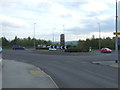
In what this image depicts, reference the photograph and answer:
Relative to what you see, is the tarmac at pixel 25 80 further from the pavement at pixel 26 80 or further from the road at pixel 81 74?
the road at pixel 81 74

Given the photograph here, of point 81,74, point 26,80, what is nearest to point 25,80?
point 26,80

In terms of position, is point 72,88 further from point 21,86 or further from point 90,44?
point 90,44

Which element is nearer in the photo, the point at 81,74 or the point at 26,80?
the point at 26,80

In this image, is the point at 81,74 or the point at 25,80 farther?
the point at 81,74

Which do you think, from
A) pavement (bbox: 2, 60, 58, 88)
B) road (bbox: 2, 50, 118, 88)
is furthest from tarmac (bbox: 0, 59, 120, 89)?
road (bbox: 2, 50, 118, 88)

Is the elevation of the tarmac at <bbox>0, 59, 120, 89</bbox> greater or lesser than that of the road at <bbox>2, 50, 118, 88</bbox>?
greater

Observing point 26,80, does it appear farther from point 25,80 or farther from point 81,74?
point 81,74

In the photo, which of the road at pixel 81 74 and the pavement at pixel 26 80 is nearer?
the pavement at pixel 26 80

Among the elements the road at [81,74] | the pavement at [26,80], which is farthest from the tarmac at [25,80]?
the road at [81,74]

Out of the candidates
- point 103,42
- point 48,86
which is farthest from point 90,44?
point 48,86

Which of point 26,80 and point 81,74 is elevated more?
point 26,80

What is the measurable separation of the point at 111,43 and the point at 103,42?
4.10 metres

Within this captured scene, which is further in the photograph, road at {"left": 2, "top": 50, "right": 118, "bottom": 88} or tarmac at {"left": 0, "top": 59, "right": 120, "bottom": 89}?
road at {"left": 2, "top": 50, "right": 118, "bottom": 88}

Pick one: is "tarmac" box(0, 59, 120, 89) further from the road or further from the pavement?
the road
